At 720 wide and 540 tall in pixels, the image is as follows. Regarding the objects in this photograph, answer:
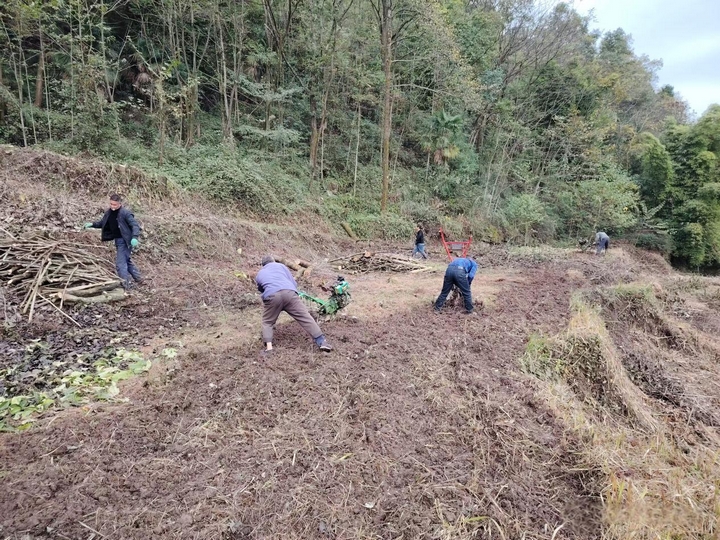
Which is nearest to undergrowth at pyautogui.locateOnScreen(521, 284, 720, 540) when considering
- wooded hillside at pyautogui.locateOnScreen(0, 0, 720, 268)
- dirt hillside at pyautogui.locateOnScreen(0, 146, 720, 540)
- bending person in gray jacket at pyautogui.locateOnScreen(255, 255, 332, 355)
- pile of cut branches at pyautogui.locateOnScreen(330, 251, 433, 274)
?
dirt hillside at pyautogui.locateOnScreen(0, 146, 720, 540)

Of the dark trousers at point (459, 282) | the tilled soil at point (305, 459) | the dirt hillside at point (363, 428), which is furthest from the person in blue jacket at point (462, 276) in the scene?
the tilled soil at point (305, 459)

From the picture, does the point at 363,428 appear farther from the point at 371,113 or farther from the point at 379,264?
the point at 371,113

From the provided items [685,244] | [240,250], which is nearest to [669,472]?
[240,250]

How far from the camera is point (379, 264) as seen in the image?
33.9 feet

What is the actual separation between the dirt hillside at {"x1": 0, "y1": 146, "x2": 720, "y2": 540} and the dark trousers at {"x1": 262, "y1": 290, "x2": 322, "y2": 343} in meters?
0.28

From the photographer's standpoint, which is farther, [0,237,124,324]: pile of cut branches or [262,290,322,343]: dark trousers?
[0,237,124,324]: pile of cut branches

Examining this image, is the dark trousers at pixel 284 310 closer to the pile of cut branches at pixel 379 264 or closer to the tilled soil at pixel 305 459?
the tilled soil at pixel 305 459

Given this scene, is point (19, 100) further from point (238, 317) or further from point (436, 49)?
point (436, 49)

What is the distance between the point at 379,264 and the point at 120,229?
6.17 metres

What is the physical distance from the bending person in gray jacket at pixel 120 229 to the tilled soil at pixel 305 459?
8.73 feet

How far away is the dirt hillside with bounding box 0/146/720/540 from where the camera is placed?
2.53 meters

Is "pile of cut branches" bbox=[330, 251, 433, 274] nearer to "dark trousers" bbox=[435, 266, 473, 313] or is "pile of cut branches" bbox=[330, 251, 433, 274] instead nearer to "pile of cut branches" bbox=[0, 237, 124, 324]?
"dark trousers" bbox=[435, 266, 473, 313]

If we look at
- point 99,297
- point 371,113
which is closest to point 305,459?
point 99,297

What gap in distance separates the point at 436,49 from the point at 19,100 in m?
13.7
